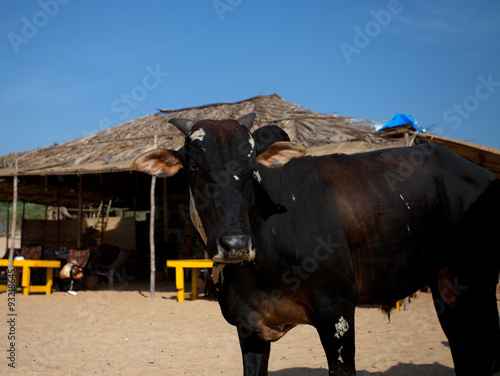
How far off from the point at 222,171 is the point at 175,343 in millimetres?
4241

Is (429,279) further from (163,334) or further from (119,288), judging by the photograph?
(119,288)

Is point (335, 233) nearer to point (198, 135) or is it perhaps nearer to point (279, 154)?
point (279, 154)

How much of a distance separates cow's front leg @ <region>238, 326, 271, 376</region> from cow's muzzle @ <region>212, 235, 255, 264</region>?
86 cm

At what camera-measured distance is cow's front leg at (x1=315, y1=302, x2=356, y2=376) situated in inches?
98.3

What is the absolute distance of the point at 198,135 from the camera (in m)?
2.68

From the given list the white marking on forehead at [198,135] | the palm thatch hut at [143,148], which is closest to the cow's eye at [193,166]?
the white marking on forehead at [198,135]

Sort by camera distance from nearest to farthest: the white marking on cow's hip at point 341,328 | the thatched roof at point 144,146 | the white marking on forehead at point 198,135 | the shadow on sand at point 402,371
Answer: the white marking on cow's hip at point 341,328 → the white marking on forehead at point 198,135 → the shadow on sand at point 402,371 → the thatched roof at point 144,146

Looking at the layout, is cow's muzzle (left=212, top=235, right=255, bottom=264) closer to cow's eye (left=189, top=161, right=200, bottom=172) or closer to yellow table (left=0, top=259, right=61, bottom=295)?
cow's eye (left=189, top=161, right=200, bottom=172)

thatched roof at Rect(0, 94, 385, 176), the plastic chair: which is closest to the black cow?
thatched roof at Rect(0, 94, 385, 176)

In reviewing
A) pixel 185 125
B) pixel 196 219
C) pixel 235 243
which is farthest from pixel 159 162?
pixel 235 243

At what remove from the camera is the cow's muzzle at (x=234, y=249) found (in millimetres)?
2289

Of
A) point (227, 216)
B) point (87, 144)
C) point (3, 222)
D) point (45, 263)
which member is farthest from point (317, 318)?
point (3, 222)

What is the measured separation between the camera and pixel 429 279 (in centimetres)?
318

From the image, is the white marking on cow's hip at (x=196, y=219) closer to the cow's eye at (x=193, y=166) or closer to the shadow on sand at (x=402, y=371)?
the cow's eye at (x=193, y=166)
